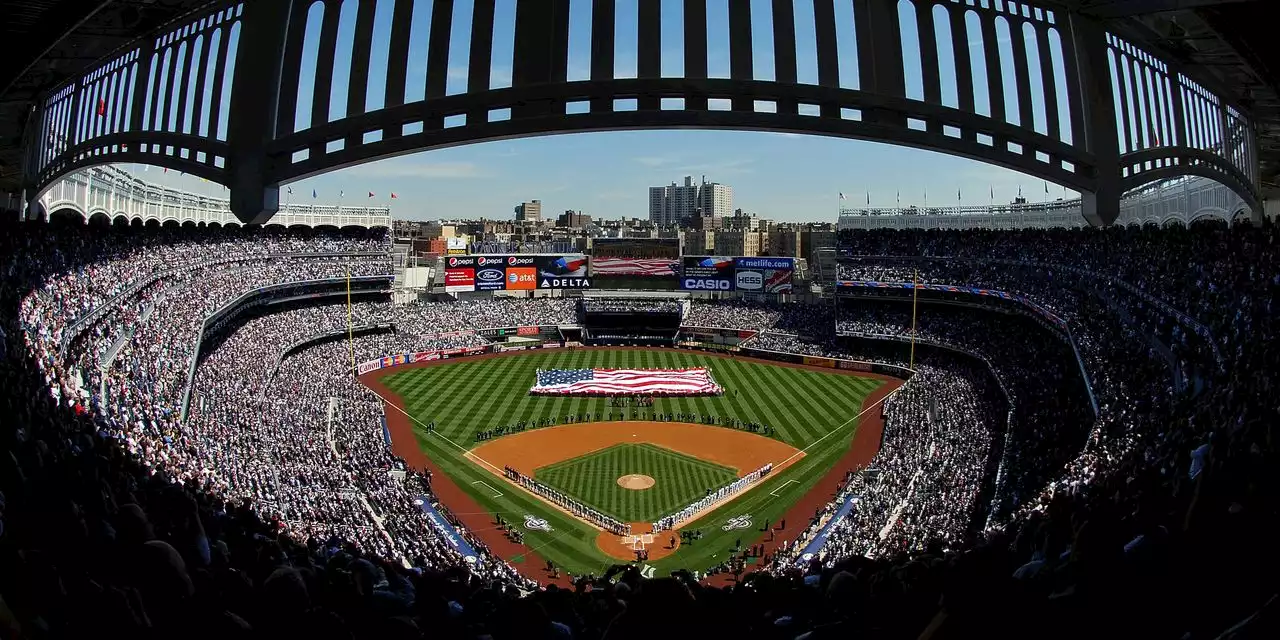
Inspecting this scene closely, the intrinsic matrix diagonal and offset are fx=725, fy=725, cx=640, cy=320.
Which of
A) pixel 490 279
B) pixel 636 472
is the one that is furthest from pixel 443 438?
pixel 490 279

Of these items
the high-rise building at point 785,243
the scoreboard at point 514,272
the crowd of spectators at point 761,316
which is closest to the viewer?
the crowd of spectators at point 761,316

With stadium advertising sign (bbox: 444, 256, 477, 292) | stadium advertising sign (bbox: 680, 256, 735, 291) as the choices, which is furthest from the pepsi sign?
stadium advertising sign (bbox: 680, 256, 735, 291)

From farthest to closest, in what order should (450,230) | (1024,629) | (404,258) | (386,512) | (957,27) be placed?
(450,230) → (404,258) → (386,512) → (957,27) → (1024,629)

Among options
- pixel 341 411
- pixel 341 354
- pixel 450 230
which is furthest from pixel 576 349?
pixel 450 230

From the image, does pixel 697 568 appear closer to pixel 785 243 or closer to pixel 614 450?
pixel 614 450

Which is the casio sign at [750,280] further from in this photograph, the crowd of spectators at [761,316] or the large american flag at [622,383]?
the large american flag at [622,383]

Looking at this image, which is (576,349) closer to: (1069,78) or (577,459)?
(577,459)

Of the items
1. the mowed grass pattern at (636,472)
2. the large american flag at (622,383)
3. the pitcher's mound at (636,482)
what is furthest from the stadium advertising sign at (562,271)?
the pitcher's mound at (636,482)
